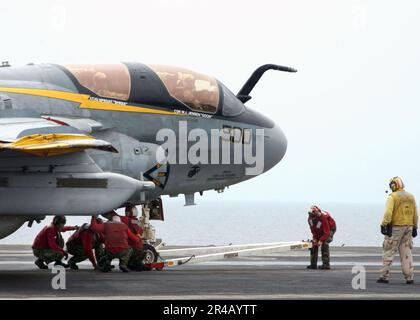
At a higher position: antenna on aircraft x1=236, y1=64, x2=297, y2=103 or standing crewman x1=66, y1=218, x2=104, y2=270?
antenna on aircraft x1=236, y1=64, x2=297, y2=103

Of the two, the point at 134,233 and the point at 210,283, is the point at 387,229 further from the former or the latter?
the point at 134,233

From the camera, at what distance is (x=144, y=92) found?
19938mm

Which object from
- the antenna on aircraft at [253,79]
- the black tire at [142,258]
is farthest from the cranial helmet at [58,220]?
the antenna on aircraft at [253,79]

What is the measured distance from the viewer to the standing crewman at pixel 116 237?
20.0 metres

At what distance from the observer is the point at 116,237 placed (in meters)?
20.1

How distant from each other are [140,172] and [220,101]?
2.63m

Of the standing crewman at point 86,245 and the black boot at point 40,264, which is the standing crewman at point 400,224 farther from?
the black boot at point 40,264

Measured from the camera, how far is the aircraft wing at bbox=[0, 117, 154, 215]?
16984 mm

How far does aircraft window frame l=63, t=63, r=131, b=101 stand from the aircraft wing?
86.7 inches

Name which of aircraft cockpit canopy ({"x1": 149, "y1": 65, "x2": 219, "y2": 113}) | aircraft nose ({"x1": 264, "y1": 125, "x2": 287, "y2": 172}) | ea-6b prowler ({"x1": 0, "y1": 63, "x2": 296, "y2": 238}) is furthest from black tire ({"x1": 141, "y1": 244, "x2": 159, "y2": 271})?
aircraft cockpit canopy ({"x1": 149, "y1": 65, "x2": 219, "y2": 113})

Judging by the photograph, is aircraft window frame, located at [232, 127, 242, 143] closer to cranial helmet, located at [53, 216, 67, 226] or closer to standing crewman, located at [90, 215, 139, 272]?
standing crewman, located at [90, 215, 139, 272]

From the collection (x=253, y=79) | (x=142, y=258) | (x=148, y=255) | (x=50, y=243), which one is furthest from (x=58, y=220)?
(x=253, y=79)

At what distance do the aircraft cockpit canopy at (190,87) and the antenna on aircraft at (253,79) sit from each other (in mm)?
1129
